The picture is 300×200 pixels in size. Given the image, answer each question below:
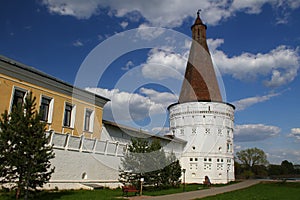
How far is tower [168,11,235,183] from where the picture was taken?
40.6 meters

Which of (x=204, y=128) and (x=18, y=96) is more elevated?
(x=204, y=128)

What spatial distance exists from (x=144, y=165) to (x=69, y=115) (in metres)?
7.05

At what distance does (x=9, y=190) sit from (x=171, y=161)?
46.4 ft

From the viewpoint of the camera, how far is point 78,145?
19.8 m

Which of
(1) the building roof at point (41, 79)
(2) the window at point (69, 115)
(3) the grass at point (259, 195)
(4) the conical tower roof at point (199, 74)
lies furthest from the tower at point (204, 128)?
(2) the window at point (69, 115)

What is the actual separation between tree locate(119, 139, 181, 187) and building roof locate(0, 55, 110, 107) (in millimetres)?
5795

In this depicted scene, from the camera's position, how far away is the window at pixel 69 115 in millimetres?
22016

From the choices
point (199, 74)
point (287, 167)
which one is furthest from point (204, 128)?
point (287, 167)

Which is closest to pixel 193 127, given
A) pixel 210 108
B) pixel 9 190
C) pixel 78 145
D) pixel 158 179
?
pixel 210 108

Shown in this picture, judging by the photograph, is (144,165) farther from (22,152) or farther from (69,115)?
(22,152)

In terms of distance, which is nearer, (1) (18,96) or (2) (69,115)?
(1) (18,96)

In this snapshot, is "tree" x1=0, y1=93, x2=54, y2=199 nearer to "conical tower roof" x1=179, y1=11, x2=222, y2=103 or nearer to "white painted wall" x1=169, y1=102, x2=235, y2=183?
"white painted wall" x1=169, y1=102, x2=235, y2=183

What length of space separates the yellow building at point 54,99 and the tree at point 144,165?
15.9ft

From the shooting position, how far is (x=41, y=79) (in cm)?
1944
